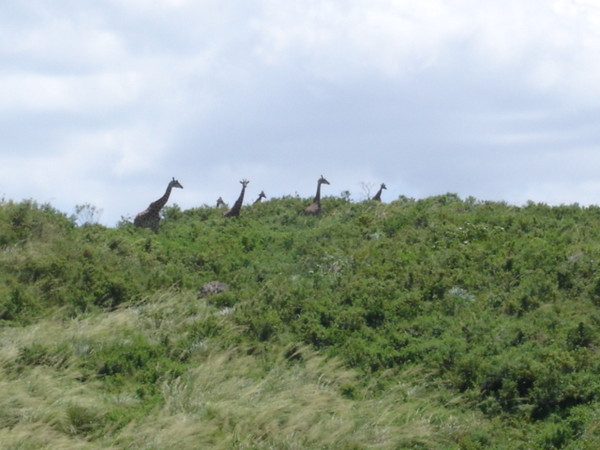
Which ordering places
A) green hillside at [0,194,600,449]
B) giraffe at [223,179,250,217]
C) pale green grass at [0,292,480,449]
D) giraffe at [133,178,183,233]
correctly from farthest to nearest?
giraffe at [223,179,250,217]
giraffe at [133,178,183,233]
green hillside at [0,194,600,449]
pale green grass at [0,292,480,449]

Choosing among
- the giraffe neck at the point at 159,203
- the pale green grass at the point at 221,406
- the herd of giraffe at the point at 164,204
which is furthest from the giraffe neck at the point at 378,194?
the pale green grass at the point at 221,406

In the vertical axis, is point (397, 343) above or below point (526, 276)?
below

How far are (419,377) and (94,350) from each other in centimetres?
577

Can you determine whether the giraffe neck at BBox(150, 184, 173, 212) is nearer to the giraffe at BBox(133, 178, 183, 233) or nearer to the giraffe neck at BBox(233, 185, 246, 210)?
the giraffe at BBox(133, 178, 183, 233)

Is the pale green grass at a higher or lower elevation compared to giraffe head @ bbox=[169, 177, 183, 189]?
lower

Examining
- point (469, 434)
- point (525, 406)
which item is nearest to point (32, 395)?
point (469, 434)

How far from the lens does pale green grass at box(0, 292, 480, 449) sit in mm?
12727

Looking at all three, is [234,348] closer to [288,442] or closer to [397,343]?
[397,343]

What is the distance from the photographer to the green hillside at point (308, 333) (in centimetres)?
1342

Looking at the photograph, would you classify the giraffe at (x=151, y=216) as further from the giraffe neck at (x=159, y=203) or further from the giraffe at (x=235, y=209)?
the giraffe at (x=235, y=209)

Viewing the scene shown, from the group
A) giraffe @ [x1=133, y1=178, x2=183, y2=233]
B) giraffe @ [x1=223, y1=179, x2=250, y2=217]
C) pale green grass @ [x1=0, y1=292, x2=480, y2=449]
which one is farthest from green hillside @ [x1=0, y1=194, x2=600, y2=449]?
giraffe @ [x1=223, y1=179, x2=250, y2=217]

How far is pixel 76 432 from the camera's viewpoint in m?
12.9

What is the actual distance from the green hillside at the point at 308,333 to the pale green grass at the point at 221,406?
0.04 meters

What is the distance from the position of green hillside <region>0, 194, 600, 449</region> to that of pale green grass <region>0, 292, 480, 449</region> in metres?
0.04
